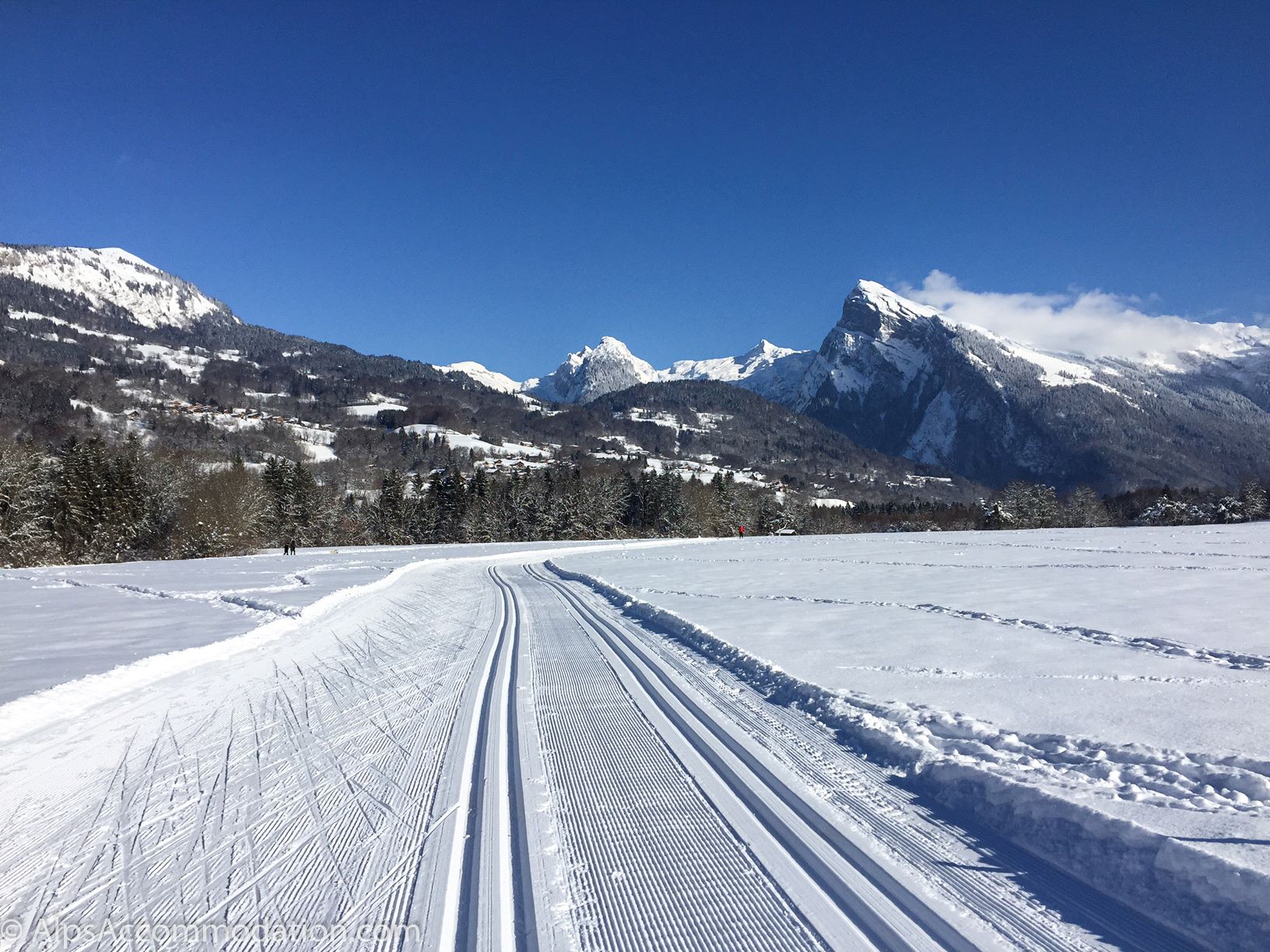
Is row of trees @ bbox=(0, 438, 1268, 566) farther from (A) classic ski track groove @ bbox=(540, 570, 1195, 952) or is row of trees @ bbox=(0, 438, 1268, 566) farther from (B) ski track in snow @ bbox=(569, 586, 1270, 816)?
(B) ski track in snow @ bbox=(569, 586, 1270, 816)

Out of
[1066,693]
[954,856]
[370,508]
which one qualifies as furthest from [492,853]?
[370,508]

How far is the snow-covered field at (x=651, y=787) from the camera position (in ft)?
10.7

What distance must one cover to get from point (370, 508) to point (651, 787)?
70.2 m

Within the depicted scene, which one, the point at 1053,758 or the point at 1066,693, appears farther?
the point at 1066,693

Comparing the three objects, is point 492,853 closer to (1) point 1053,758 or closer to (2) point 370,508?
(1) point 1053,758

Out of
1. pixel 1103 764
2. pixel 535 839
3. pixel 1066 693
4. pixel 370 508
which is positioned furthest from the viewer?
pixel 370 508

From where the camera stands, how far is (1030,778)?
14.9 ft

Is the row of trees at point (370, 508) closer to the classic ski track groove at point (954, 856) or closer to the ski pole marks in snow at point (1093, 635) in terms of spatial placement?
the ski pole marks in snow at point (1093, 635)

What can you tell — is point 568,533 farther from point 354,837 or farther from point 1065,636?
point 354,837

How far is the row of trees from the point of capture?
4509 centimetres

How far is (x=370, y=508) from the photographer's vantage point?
227ft

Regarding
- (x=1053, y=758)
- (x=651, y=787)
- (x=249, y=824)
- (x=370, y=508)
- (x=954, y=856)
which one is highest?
(x=370, y=508)

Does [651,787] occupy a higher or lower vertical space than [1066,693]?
lower

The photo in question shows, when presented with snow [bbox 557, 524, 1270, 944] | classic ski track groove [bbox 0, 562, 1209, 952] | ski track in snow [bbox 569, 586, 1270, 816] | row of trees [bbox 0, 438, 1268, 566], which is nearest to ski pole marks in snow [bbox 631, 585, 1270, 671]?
snow [bbox 557, 524, 1270, 944]
